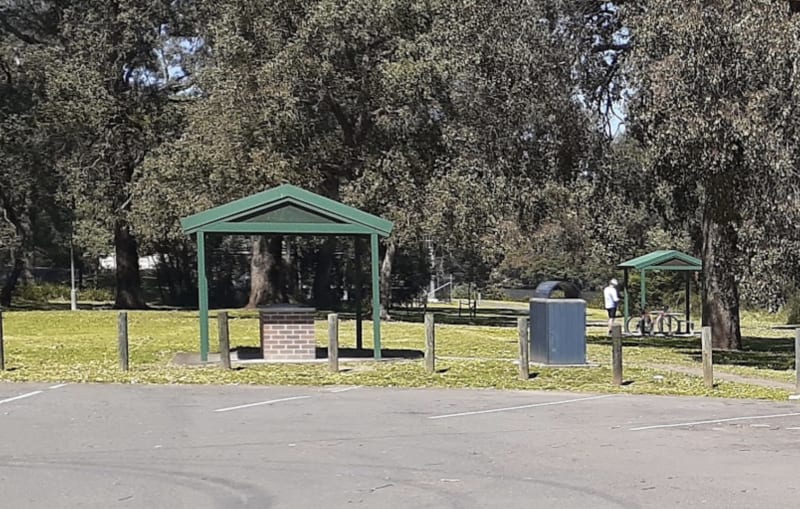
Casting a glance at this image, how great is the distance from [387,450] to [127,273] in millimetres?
37438

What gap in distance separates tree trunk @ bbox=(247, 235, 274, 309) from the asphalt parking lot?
29.3 meters

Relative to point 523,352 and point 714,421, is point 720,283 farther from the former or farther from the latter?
point 714,421

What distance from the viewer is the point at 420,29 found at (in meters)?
34.1

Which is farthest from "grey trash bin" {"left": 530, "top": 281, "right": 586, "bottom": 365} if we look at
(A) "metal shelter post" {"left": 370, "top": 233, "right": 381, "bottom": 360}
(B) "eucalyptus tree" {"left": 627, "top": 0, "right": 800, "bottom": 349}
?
(B) "eucalyptus tree" {"left": 627, "top": 0, "right": 800, "bottom": 349}

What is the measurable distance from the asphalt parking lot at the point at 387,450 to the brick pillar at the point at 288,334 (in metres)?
4.13

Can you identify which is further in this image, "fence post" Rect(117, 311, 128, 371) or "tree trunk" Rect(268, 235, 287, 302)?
"tree trunk" Rect(268, 235, 287, 302)

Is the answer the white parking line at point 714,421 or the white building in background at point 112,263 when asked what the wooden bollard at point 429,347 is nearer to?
the white parking line at point 714,421

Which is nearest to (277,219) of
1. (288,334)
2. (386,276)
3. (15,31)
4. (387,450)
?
(288,334)

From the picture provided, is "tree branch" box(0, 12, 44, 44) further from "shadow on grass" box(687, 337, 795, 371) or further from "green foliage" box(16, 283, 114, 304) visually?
"shadow on grass" box(687, 337, 795, 371)

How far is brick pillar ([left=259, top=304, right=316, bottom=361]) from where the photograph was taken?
19719mm

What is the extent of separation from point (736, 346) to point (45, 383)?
57.4ft

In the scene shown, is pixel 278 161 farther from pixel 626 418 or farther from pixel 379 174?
pixel 626 418

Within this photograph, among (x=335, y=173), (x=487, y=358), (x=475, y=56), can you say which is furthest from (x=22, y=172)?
(x=487, y=358)

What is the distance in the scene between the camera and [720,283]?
24734 mm
